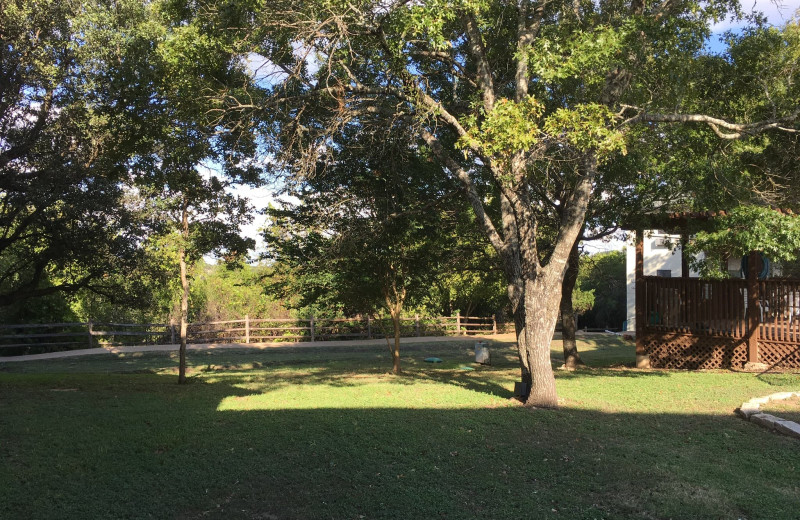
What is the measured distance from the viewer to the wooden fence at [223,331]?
19234mm

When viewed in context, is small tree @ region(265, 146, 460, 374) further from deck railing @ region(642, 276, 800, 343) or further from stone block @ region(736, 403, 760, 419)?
deck railing @ region(642, 276, 800, 343)

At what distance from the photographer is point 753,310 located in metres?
13.1

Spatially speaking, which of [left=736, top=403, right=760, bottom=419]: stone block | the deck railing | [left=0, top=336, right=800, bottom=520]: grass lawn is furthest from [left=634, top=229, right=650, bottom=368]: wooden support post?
[left=736, top=403, right=760, bottom=419]: stone block

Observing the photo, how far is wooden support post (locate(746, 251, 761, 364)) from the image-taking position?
13078 millimetres

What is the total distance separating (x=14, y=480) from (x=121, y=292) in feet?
23.4

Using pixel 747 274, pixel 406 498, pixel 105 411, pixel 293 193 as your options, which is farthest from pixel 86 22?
pixel 747 274

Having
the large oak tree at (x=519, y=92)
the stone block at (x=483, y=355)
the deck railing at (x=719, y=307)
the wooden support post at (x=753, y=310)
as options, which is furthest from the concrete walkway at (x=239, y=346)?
the wooden support post at (x=753, y=310)

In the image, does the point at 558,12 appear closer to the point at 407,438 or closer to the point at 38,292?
the point at 407,438

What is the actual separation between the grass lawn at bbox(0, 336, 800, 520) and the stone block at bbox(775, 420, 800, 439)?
0.21 meters

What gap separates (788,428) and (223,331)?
21202mm

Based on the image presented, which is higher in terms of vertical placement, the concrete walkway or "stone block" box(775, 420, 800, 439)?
"stone block" box(775, 420, 800, 439)

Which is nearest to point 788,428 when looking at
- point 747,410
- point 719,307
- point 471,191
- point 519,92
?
point 747,410

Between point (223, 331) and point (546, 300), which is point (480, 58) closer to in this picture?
point (546, 300)

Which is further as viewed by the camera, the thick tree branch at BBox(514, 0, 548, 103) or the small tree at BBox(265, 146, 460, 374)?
the small tree at BBox(265, 146, 460, 374)
